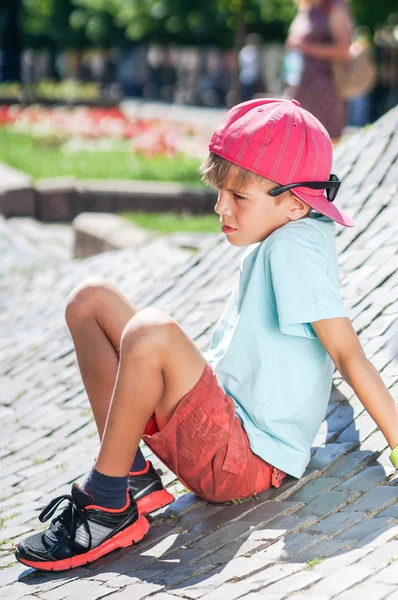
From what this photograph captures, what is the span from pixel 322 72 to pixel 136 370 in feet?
19.1

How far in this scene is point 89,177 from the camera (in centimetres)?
1066

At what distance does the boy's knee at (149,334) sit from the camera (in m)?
2.77

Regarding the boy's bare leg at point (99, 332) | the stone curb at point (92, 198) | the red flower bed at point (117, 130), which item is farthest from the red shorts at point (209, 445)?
the red flower bed at point (117, 130)

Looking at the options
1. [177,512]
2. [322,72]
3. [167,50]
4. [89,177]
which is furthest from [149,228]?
[167,50]

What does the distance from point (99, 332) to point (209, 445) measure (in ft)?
1.89

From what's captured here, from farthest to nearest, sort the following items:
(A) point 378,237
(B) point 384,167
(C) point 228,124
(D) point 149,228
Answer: (D) point 149,228 → (B) point 384,167 → (A) point 378,237 → (C) point 228,124

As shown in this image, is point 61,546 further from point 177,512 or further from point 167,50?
point 167,50

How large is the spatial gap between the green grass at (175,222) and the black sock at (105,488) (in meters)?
4.90

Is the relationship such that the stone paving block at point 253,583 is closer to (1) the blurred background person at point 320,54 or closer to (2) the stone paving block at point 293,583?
(2) the stone paving block at point 293,583

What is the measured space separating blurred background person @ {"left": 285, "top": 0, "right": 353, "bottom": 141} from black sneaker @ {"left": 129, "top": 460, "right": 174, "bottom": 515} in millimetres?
5386

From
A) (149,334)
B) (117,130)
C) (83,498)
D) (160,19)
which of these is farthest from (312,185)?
(160,19)

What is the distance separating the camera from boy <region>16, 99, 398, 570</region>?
2832 millimetres

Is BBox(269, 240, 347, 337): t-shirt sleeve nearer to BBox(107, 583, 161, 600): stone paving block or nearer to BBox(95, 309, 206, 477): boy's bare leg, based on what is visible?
BBox(95, 309, 206, 477): boy's bare leg

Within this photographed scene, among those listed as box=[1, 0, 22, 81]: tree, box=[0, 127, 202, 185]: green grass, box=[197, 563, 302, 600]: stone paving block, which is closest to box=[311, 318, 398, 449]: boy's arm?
box=[197, 563, 302, 600]: stone paving block
